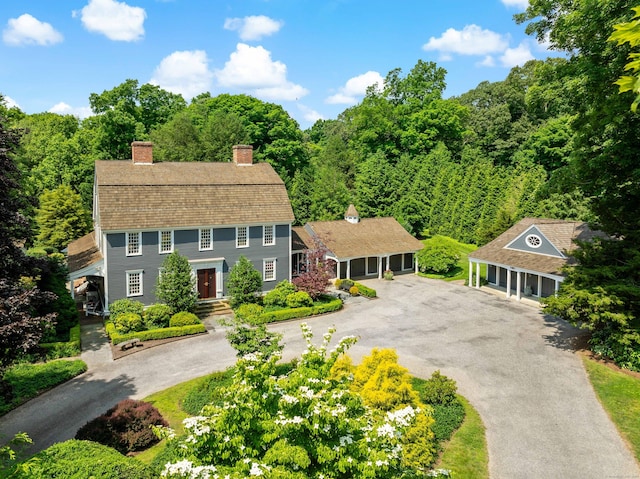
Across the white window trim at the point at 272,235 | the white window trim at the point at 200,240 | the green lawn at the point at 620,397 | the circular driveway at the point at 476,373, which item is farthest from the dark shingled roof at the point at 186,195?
the green lawn at the point at 620,397

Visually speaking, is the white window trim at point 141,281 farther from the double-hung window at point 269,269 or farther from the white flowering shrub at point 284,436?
the white flowering shrub at point 284,436

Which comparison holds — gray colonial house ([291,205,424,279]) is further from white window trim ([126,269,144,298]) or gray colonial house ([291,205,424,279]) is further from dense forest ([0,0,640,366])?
white window trim ([126,269,144,298])

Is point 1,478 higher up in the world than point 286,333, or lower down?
higher up

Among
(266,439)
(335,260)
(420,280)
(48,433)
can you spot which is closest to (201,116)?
(335,260)

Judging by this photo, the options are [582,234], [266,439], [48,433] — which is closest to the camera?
[266,439]

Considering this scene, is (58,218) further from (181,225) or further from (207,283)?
(207,283)

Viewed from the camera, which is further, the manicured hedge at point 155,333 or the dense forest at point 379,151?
the dense forest at point 379,151

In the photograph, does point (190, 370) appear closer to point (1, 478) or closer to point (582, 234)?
point (1, 478)
